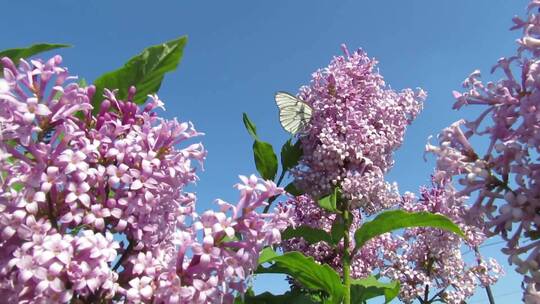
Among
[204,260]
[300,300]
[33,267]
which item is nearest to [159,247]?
[204,260]

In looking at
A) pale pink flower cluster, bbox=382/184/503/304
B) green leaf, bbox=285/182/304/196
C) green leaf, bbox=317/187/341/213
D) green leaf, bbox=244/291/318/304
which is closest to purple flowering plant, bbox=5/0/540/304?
green leaf, bbox=244/291/318/304

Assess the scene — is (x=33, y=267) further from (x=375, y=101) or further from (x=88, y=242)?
(x=375, y=101)

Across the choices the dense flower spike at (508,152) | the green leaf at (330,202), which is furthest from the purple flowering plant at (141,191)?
the green leaf at (330,202)

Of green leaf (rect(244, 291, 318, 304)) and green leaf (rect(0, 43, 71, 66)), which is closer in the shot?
green leaf (rect(0, 43, 71, 66))

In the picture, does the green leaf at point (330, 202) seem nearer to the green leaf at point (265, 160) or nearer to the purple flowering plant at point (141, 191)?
the green leaf at point (265, 160)

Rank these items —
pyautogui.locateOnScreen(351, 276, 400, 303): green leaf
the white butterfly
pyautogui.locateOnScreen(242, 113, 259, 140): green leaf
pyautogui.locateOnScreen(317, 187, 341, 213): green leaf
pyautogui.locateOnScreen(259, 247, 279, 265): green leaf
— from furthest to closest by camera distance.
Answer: the white butterfly
pyautogui.locateOnScreen(242, 113, 259, 140): green leaf
pyautogui.locateOnScreen(317, 187, 341, 213): green leaf
pyautogui.locateOnScreen(351, 276, 400, 303): green leaf
pyautogui.locateOnScreen(259, 247, 279, 265): green leaf

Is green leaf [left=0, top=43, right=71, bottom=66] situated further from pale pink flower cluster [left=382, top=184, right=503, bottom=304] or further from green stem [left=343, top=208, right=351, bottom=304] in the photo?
pale pink flower cluster [left=382, top=184, right=503, bottom=304]

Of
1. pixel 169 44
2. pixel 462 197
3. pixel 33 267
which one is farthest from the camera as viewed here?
pixel 169 44
